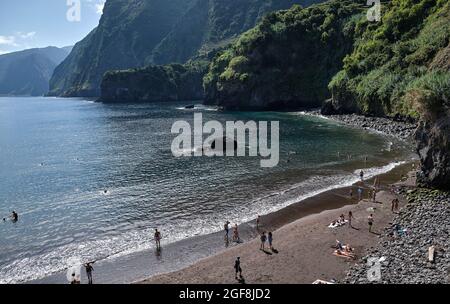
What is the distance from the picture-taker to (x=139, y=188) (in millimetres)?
54812

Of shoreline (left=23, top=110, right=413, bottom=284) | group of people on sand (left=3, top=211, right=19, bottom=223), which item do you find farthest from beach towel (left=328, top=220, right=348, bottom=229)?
group of people on sand (left=3, top=211, right=19, bottom=223)

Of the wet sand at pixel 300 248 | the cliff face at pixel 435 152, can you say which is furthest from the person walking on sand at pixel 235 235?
the cliff face at pixel 435 152

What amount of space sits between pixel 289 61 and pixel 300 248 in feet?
455

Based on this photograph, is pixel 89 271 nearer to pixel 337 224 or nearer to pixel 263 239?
pixel 263 239

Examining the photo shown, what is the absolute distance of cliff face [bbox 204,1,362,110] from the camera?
15462 cm

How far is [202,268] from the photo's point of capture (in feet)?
103

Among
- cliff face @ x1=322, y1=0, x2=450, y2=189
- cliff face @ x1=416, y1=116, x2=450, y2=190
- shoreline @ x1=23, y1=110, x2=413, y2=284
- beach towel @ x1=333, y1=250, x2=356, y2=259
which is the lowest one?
shoreline @ x1=23, y1=110, x2=413, y2=284

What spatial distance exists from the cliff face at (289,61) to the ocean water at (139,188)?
6119 centimetres

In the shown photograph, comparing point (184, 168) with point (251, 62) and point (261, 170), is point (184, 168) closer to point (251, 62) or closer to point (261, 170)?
point (261, 170)

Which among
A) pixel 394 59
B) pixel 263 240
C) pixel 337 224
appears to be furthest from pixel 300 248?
pixel 394 59

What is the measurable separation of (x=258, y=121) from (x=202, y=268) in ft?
315

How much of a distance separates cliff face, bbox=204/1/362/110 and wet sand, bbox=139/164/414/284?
11270 centimetres

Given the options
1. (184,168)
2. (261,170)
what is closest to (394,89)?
(261,170)

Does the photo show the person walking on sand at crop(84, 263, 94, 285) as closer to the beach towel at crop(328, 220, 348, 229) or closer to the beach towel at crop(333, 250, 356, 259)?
the beach towel at crop(333, 250, 356, 259)
